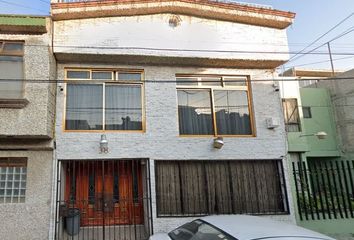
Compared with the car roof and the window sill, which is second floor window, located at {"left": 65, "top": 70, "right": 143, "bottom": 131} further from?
the car roof

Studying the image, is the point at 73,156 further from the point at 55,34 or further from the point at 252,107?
the point at 252,107

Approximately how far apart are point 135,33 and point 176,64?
1576mm

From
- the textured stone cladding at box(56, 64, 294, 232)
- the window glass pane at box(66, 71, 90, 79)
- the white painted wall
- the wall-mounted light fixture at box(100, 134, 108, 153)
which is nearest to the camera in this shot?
the wall-mounted light fixture at box(100, 134, 108, 153)

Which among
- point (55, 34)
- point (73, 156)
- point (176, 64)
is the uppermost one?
point (55, 34)

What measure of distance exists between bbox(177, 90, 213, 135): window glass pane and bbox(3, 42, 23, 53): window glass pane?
4706 mm

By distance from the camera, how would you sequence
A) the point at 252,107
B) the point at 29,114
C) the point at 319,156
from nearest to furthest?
the point at 29,114
the point at 252,107
the point at 319,156

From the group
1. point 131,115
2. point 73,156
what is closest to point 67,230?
point 73,156

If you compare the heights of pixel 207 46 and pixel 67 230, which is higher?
pixel 207 46

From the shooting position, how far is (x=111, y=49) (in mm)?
8602

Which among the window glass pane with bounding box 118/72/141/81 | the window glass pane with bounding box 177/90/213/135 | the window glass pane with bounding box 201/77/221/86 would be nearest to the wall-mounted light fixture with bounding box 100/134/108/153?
the window glass pane with bounding box 118/72/141/81

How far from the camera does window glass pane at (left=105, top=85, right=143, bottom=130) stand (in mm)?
8773

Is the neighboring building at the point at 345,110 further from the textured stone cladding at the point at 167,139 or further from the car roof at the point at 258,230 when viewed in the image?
the car roof at the point at 258,230

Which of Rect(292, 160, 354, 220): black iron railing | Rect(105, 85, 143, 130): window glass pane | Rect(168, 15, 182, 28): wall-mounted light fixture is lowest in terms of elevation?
Rect(292, 160, 354, 220): black iron railing

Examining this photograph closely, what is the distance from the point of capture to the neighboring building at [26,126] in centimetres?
752
